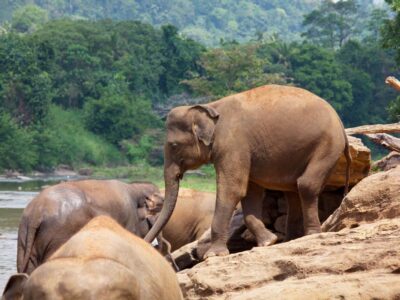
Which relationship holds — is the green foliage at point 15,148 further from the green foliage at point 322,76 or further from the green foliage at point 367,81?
the green foliage at point 367,81

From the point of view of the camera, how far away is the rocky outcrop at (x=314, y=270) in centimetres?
622

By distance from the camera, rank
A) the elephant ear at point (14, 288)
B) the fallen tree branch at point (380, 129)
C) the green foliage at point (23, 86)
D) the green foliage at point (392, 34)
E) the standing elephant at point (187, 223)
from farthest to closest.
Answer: the green foliage at point (23, 86), the green foliage at point (392, 34), the standing elephant at point (187, 223), the fallen tree branch at point (380, 129), the elephant ear at point (14, 288)

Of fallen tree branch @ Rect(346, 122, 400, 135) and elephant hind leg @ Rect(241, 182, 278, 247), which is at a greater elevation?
fallen tree branch @ Rect(346, 122, 400, 135)

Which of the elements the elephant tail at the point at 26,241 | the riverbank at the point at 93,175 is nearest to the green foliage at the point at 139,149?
the riverbank at the point at 93,175

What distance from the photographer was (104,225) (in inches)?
167

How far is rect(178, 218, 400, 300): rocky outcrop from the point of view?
20.4 ft

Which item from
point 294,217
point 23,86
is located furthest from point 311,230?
point 23,86

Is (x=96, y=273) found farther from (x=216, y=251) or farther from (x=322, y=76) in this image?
(x=322, y=76)

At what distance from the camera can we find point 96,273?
3.67m

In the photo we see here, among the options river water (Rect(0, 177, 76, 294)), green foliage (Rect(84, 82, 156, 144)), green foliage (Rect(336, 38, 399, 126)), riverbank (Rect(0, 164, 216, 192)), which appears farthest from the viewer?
green foliage (Rect(336, 38, 399, 126))

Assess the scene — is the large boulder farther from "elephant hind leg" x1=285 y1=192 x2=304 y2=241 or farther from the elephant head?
the elephant head

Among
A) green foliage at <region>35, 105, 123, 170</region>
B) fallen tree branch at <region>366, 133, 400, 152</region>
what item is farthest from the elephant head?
green foliage at <region>35, 105, 123, 170</region>

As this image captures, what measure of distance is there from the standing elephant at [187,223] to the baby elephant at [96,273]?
794 centimetres

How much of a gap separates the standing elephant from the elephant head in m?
3.38
